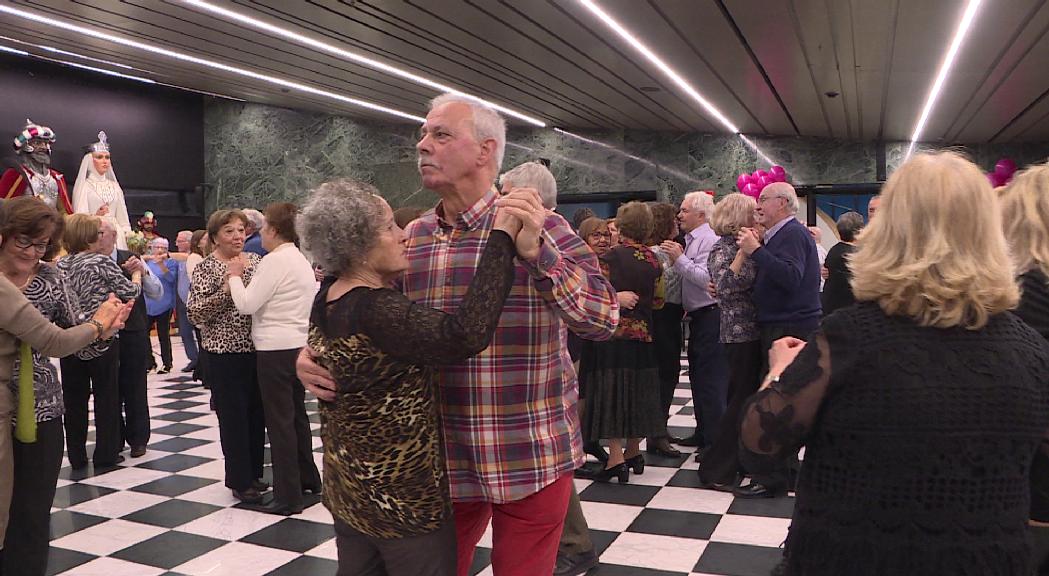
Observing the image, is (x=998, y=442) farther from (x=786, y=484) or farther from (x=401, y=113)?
(x=401, y=113)

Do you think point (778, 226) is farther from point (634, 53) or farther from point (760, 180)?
point (760, 180)

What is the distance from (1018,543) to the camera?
1.41 meters

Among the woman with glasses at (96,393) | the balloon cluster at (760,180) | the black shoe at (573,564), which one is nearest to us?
the black shoe at (573,564)

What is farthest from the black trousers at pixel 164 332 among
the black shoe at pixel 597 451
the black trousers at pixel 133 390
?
the black shoe at pixel 597 451

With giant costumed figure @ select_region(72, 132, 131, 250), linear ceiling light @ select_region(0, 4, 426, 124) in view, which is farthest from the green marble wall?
giant costumed figure @ select_region(72, 132, 131, 250)

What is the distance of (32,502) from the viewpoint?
2.72 m

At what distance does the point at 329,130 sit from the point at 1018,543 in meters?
13.5

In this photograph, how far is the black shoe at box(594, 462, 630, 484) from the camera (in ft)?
14.3

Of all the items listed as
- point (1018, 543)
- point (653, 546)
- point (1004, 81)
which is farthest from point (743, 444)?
point (1004, 81)

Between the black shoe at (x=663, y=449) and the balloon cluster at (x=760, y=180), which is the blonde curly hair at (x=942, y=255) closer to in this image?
the black shoe at (x=663, y=449)

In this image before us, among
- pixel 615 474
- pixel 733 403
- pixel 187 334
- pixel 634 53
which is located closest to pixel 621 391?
pixel 615 474

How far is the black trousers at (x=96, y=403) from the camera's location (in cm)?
491

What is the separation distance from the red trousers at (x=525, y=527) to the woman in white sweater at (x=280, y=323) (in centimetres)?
224

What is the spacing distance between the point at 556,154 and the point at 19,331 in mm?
12223
